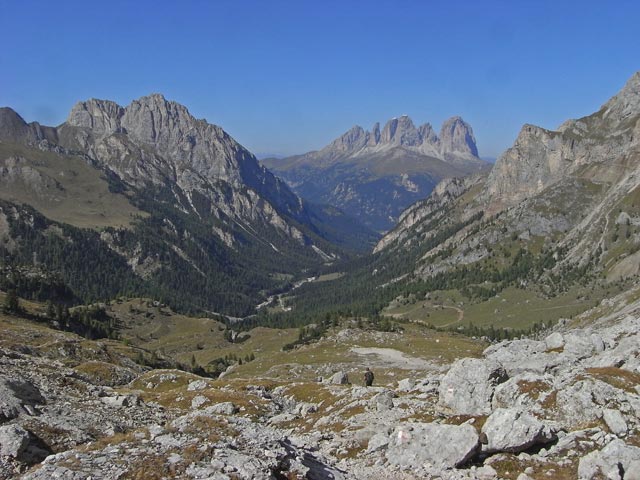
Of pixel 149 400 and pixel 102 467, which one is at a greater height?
pixel 102 467

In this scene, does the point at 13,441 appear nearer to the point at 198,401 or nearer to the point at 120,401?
the point at 120,401

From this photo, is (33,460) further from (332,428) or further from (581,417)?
(581,417)

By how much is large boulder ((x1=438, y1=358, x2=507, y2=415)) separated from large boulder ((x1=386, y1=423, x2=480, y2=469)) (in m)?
12.2

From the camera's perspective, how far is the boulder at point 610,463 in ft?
98.2

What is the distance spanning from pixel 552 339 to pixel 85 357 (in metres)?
91.6

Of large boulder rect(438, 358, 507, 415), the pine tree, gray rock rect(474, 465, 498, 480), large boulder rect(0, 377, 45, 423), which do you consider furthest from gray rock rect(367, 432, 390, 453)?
the pine tree

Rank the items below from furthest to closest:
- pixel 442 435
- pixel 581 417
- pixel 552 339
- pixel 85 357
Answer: pixel 85 357
pixel 552 339
pixel 581 417
pixel 442 435

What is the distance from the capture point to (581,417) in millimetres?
39625

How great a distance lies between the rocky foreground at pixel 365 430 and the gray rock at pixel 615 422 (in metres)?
0.08

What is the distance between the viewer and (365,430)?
45.4 meters

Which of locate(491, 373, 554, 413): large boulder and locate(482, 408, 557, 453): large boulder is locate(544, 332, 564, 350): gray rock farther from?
locate(482, 408, 557, 453): large boulder

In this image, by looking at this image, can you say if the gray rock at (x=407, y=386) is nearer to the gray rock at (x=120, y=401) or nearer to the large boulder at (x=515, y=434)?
the gray rock at (x=120, y=401)

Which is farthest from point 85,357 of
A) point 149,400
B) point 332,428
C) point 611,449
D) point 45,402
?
point 611,449

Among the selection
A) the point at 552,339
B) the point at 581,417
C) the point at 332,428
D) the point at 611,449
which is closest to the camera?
the point at 611,449
